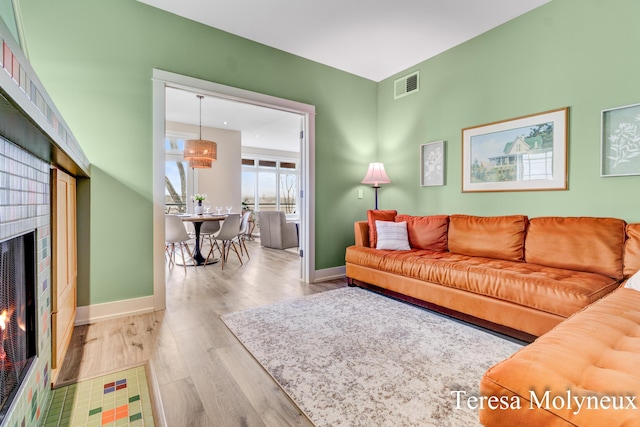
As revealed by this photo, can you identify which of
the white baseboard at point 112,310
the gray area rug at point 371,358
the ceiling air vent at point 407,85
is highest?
the ceiling air vent at point 407,85

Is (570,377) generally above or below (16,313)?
below

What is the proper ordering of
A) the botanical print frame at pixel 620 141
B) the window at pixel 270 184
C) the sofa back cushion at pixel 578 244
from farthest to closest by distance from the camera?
the window at pixel 270 184 → the botanical print frame at pixel 620 141 → the sofa back cushion at pixel 578 244

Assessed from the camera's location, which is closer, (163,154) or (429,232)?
(163,154)

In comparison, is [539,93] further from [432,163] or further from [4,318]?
[4,318]

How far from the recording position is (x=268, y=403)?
1.55m

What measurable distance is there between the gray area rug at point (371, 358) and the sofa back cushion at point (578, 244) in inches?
34.1

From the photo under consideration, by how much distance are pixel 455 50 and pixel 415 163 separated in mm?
1363

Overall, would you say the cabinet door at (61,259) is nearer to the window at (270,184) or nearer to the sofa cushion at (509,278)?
the sofa cushion at (509,278)

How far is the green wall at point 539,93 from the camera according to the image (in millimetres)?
2467

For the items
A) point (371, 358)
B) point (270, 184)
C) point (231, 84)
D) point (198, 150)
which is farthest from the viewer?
point (270, 184)

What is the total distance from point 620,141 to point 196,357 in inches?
140

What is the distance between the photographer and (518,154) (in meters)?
3.07

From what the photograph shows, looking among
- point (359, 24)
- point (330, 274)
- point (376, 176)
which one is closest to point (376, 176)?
point (376, 176)

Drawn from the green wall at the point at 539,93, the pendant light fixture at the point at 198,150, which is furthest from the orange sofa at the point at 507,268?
the pendant light fixture at the point at 198,150
